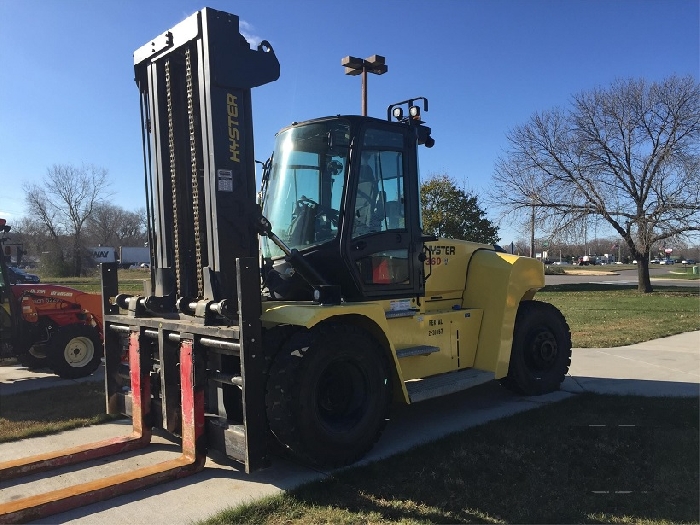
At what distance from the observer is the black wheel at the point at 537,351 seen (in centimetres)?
694

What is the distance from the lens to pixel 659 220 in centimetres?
2391

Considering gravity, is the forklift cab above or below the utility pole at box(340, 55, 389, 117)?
below

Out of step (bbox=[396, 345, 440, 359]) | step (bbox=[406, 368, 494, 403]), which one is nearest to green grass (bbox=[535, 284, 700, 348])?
step (bbox=[406, 368, 494, 403])

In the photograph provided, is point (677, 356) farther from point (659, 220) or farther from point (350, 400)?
point (659, 220)

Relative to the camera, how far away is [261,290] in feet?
16.5

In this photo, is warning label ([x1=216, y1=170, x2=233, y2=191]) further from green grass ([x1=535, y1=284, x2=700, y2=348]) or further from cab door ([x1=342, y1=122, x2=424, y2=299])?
green grass ([x1=535, y1=284, x2=700, y2=348])

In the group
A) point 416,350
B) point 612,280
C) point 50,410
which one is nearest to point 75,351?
point 50,410

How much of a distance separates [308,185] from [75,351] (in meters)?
5.77

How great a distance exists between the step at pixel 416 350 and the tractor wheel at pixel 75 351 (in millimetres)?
5774

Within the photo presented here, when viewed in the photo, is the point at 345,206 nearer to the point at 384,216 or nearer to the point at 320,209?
the point at 320,209

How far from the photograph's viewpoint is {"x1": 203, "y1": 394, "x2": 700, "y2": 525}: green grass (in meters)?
3.81

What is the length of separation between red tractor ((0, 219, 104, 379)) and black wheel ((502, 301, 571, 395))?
21.2 feet

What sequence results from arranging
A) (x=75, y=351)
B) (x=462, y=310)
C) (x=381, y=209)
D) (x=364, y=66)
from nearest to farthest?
1. (x=381, y=209)
2. (x=462, y=310)
3. (x=75, y=351)
4. (x=364, y=66)

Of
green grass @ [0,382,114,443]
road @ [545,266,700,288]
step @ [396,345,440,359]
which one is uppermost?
step @ [396,345,440,359]
